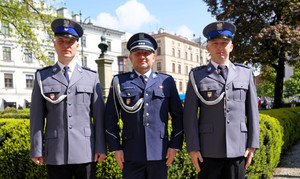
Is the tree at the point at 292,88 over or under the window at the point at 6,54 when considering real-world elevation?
under

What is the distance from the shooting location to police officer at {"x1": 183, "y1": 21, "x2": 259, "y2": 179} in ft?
8.82

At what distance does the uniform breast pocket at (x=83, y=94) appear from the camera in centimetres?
278

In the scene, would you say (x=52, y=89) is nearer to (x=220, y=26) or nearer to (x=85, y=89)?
(x=85, y=89)

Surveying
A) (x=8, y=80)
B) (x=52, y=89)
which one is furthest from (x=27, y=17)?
(x=8, y=80)

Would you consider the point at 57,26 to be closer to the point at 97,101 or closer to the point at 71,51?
the point at 71,51

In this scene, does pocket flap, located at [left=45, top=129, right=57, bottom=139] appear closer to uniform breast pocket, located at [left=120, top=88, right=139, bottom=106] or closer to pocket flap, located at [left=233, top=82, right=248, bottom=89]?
uniform breast pocket, located at [left=120, top=88, right=139, bottom=106]

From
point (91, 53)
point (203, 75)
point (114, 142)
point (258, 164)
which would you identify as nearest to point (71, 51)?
point (114, 142)

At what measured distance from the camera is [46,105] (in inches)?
110

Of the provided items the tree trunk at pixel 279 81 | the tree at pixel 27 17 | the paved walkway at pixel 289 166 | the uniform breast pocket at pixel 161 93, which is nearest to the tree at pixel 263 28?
the tree trunk at pixel 279 81

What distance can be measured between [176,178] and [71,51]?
265cm

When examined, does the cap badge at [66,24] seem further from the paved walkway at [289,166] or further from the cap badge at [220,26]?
the paved walkway at [289,166]

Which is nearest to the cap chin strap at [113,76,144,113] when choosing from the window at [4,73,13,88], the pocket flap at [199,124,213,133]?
the pocket flap at [199,124,213,133]

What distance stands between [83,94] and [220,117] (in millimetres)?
1506

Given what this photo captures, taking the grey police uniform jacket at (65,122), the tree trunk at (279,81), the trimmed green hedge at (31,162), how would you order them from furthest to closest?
the tree trunk at (279,81) < the trimmed green hedge at (31,162) < the grey police uniform jacket at (65,122)
